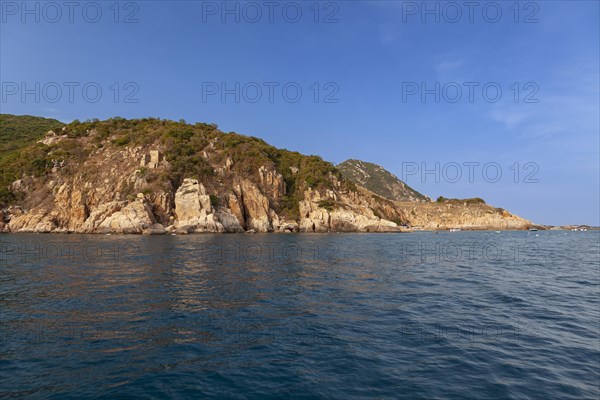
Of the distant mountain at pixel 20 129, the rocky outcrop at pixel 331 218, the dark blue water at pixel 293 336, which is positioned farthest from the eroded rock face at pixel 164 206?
the dark blue water at pixel 293 336

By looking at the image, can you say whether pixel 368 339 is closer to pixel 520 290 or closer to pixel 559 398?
pixel 559 398

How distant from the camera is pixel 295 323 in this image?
1419 cm

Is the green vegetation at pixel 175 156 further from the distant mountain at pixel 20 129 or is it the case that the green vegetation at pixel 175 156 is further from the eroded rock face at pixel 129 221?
the eroded rock face at pixel 129 221

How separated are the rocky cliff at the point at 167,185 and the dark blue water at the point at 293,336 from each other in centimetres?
6380

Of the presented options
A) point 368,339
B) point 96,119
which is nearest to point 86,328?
point 368,339

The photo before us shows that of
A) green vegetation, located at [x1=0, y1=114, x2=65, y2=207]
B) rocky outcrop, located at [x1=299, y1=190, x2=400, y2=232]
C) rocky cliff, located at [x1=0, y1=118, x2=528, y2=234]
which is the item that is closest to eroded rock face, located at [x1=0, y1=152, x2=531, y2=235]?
rocky outcrop, located at [x1=299, y1=190, x2=400, y2=232]

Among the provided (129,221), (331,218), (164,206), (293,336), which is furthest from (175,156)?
(293,336)

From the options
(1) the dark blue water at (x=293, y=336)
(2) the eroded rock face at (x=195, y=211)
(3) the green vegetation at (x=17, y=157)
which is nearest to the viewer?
(1) the dark blue water at (x=293, y=336)

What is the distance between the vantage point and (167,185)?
91.7 m

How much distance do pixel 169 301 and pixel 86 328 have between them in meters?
4.55

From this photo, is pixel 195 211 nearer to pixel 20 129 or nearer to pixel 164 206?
pixel 164 206

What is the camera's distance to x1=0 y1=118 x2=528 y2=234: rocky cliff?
85250 mm

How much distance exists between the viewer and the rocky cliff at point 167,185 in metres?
85.2

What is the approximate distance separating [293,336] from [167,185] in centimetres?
8752
